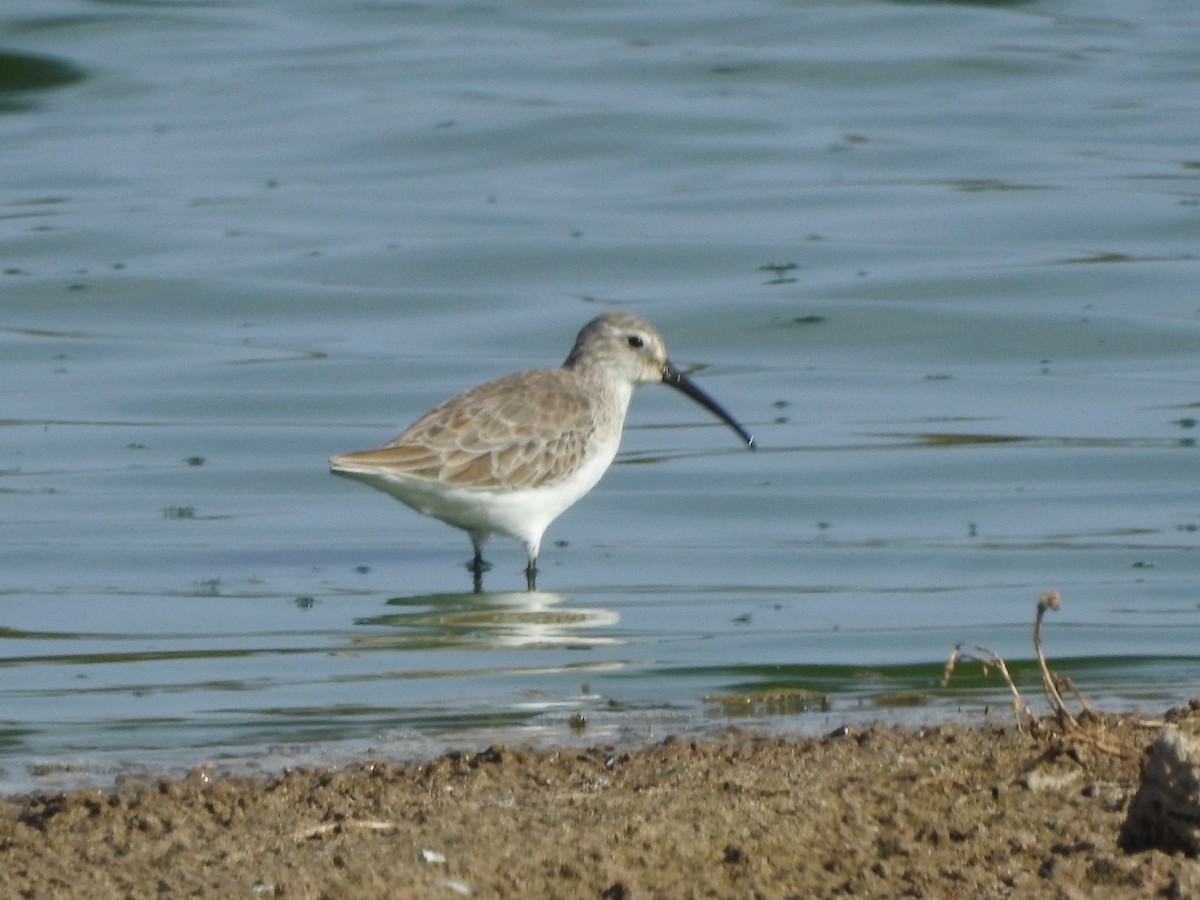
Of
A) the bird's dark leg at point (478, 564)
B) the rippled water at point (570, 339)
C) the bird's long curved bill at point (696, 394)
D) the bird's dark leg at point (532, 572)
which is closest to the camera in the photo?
the rippled water at point (570, 339)

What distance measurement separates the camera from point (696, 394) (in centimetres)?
1234

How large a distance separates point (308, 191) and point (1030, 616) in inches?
510

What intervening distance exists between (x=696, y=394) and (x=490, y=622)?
3.27 m

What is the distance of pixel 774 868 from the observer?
485 centimetres

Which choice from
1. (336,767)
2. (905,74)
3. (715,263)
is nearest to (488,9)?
(905,74)

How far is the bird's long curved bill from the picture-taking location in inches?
477

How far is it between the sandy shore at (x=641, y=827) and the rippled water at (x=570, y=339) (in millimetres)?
986

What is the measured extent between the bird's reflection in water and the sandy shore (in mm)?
2748

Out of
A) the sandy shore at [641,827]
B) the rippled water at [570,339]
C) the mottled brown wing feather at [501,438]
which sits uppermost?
the sandy shore at [641,827]

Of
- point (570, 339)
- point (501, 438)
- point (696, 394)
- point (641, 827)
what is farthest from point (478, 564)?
point (641, 827)

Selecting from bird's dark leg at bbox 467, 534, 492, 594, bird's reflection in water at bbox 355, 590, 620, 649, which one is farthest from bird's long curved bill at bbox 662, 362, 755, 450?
bird's reflection in water at bbox 355, 590, 620, 649

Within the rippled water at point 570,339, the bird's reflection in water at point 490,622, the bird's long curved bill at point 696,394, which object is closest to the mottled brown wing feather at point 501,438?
the rippled water at point 570,339

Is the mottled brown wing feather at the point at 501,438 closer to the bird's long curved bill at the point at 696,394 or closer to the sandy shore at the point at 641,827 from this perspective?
the bird's long curved bill at the point at 696,394

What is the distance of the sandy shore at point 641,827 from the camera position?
4754mm
